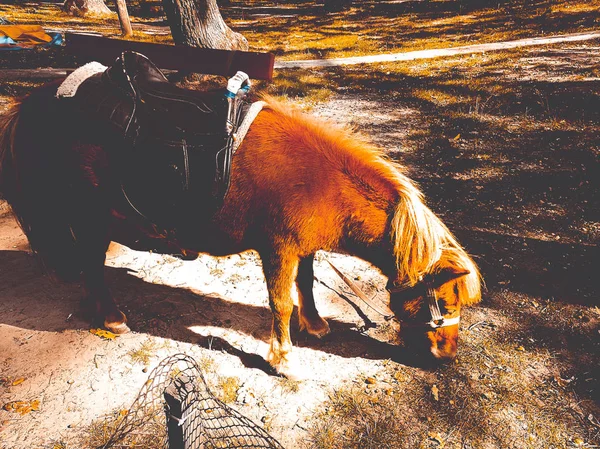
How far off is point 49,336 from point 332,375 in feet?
8.28

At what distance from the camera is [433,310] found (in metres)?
2.63

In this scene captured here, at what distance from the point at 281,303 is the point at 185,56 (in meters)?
2.09

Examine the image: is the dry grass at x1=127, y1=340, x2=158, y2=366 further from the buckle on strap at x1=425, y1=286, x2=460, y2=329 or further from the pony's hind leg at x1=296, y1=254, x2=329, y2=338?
the buckle on strap at x1=425, y1=286, x2=460, y2=329

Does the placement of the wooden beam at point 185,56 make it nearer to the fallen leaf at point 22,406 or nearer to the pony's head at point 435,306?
the pony's head at point 435,306

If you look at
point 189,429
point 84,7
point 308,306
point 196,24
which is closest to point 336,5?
point 84,7

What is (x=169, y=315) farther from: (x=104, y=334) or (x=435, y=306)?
(x=435, y=306)

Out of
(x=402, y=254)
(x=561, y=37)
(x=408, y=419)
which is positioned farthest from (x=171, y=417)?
(x=561, y=37)

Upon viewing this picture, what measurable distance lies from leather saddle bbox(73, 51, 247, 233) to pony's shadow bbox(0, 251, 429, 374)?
129 cm

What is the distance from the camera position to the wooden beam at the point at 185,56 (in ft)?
9.12

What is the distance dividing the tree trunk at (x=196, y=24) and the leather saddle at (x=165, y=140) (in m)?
7.31

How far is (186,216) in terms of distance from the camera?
2.75 meters

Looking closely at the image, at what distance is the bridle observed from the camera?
2566 millimetres

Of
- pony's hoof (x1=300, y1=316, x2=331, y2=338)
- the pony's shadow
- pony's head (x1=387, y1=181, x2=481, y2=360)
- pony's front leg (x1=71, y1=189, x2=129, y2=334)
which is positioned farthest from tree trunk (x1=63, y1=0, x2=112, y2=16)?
pony's head (x1=387, y1=181, x2=481, y2=360)

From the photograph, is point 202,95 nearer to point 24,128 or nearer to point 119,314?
point 24,128
